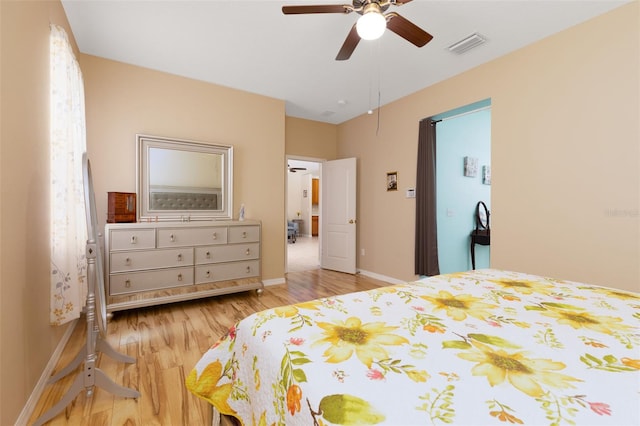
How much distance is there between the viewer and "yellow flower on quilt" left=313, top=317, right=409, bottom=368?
2.67ft

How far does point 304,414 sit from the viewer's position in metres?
0.66

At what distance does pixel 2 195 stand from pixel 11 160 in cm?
22

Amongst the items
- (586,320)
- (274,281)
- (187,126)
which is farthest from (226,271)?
(586,320)

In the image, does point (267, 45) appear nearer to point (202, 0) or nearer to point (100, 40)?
point (202, 0)

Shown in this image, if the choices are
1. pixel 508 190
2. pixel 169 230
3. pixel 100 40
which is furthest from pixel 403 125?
pixel 100 40

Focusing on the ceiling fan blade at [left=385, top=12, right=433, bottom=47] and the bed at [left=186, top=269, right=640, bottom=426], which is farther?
the ceiling fan blade at [left=385, top=12, right=433, bottom=47]

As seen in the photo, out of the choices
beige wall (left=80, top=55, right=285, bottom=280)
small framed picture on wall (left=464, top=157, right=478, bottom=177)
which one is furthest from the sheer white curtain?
small framed picture on wall (left=464, top=157, right=478, bottom=177)

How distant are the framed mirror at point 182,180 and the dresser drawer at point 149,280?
692 millimetres

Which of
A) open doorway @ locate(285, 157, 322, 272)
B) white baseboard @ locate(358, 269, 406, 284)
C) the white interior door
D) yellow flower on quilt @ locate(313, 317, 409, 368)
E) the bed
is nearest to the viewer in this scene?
the bed

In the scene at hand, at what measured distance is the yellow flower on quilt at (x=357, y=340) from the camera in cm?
81

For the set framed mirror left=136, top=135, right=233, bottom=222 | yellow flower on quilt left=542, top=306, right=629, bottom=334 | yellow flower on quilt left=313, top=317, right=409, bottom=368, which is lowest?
yellow flower on quilt left=542, top=306, right=629, bottom=334

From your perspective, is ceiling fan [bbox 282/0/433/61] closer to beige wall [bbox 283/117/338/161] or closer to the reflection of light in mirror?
the reflection of light in mirror

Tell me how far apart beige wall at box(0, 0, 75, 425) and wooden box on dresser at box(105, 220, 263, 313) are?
0.86 meters

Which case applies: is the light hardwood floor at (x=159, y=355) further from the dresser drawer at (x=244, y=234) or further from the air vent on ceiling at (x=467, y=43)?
the air vent on ceiling at (x=467, y=43)
